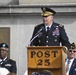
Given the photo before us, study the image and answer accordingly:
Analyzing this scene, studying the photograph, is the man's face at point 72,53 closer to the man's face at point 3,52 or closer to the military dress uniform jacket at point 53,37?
the military dress uniform jacket at point 53,37

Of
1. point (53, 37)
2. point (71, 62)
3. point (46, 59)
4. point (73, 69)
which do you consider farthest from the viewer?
point (71, 62)

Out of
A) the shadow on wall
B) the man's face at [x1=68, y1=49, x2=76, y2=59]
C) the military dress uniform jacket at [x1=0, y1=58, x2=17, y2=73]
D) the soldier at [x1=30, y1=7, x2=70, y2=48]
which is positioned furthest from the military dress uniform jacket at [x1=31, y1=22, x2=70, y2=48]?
the shadow on wall

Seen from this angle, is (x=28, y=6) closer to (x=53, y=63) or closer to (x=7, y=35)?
(x=7, y=35)

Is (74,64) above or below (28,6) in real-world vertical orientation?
below

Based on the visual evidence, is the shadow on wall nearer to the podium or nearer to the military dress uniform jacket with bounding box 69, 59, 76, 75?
the military dress uniform jacket with bounding box 69, 59, 76, 75

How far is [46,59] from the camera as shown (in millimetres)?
6430

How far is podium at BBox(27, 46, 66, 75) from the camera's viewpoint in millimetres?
6402

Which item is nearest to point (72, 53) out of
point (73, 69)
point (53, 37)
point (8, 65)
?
point (73, 69)

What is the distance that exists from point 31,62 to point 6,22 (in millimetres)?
4512

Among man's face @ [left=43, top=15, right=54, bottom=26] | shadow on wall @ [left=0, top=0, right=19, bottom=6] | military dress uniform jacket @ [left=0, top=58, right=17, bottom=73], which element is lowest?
military dress uniform jacket @ [left=0, top=58, right=17, bottom=73]

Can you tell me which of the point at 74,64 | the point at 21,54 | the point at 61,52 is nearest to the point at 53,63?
the point at 61,52

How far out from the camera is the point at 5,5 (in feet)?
35.3

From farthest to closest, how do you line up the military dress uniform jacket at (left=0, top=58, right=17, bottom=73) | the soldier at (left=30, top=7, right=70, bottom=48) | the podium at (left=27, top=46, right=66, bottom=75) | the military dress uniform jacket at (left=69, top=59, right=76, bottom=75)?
the military dress uniform jacket at (left=0, top=58, right=17, bottom=73) < the military dress uniform jacket at (left=69, top=59, right=76, bottom=75) < the soldier at (left=30, top=7, right=70, bottom=48) < the podium at (left=27, top=46, right=66, bottom=75)

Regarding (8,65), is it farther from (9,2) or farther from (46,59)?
(46,59)
